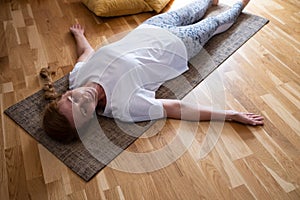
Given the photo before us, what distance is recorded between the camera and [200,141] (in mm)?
1385

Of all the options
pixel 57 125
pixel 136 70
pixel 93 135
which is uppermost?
pixel 136 70

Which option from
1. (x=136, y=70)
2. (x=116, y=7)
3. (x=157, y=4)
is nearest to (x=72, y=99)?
(x=136, y=70)

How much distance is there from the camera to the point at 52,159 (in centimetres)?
131

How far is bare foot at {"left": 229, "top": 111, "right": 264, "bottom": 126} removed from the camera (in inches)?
56.6

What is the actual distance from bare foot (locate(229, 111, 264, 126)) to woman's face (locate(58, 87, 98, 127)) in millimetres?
689

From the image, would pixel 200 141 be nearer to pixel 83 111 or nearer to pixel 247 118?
pixel 247 118

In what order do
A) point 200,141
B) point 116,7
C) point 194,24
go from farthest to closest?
point 116,7 → point 194,24 → point 200,141

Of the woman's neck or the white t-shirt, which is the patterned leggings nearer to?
the white t-shirt

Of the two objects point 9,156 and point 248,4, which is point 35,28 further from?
point 248,4

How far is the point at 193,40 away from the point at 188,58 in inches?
4.3

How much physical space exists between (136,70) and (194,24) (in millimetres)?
590

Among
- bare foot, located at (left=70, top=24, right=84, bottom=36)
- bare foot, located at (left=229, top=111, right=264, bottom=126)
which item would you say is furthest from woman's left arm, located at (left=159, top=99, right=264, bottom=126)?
bare foot, located at (left=70, top=24, right=84, bottom=36)

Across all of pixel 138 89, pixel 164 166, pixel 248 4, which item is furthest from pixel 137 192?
pixel 248 4

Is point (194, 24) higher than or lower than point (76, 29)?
higher
